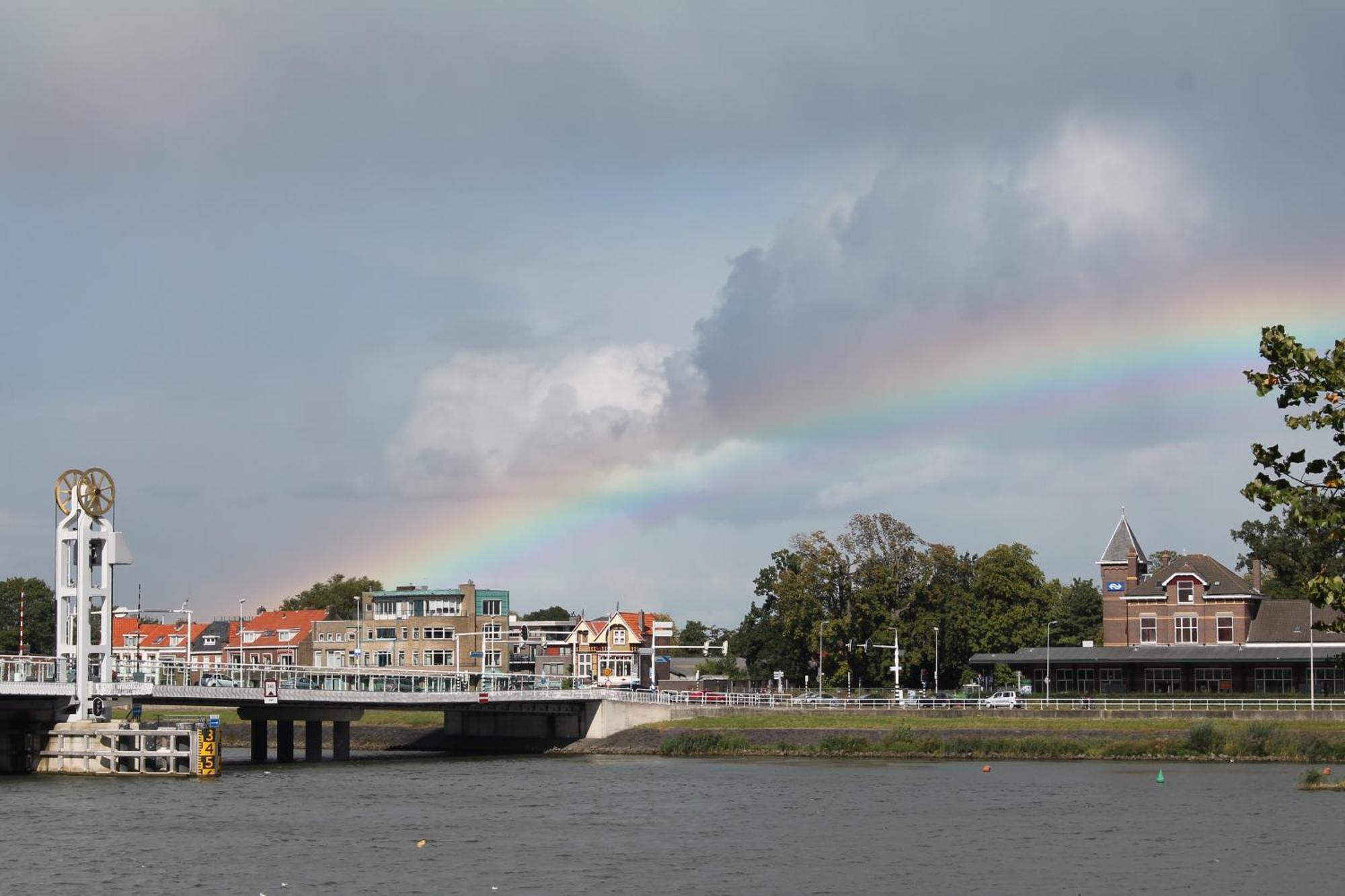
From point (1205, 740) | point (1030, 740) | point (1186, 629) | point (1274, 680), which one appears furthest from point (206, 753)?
point (1186, 629)

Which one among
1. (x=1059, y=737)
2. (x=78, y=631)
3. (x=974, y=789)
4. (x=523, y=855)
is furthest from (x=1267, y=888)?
(x=78, y=631)

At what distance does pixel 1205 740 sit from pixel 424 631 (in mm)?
100839

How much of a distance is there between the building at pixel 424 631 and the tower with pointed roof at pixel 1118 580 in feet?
214

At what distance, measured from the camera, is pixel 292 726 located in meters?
120

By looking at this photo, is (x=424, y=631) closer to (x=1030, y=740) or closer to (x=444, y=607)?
(x=444, y=607)

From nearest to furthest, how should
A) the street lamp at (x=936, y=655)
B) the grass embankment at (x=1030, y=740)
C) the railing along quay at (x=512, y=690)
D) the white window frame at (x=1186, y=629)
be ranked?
the railing along quay at (x=512, y=690), the grass embankment at (x=1030, y=740), the white window frame at (x=1186, y=629), the street lamp at (x=936, y=655)

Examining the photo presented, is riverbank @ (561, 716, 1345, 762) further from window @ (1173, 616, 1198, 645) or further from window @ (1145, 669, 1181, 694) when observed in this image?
window @ (1173, 616, 1198, 645)

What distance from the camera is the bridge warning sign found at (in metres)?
97.2

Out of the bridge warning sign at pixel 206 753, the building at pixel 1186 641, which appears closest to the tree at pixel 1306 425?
the bridge warning sign at pixel 206 753

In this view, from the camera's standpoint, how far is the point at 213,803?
265ft

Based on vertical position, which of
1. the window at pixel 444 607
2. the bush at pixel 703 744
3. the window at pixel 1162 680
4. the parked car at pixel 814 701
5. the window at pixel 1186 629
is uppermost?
the window at pixel 444 607

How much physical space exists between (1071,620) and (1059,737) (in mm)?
84741

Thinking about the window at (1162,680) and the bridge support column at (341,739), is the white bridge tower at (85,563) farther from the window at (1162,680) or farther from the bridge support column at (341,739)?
the window at (1162,680)

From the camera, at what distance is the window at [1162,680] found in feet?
467
